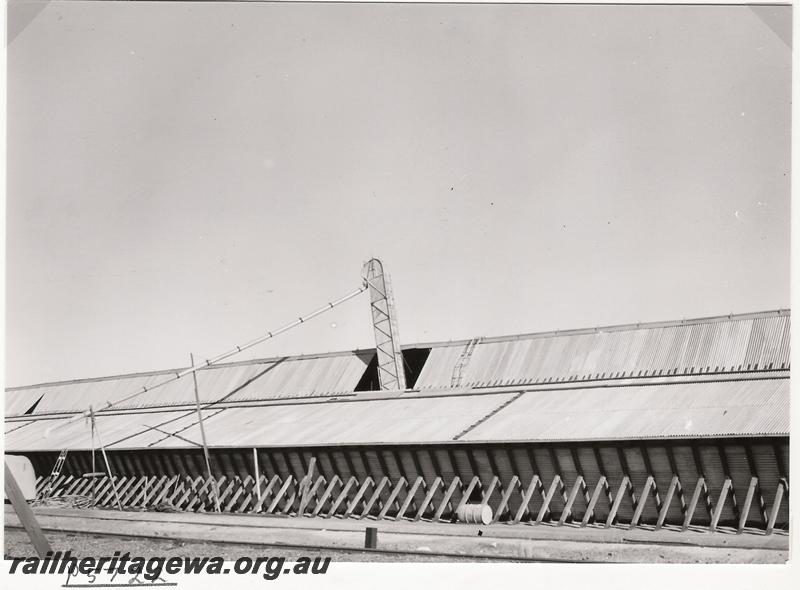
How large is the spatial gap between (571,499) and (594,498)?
669 mm

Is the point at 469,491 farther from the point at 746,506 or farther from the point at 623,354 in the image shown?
the point at 623,354

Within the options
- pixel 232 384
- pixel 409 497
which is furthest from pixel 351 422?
pixel 232 384

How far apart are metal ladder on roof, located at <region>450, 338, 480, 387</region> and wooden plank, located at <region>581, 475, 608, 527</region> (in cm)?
1161

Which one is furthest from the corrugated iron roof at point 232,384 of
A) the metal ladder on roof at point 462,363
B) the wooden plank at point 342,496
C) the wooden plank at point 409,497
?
the wooden plank at point 409,497

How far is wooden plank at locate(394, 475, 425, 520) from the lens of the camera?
2908 centimetres

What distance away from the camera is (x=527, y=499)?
88.8 ft

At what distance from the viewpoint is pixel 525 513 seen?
27.8 m

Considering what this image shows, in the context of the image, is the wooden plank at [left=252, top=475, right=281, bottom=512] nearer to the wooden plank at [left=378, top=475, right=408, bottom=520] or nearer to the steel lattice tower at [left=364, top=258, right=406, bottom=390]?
the wooden plank at [left=378, top=475, right=408, bottom=520]

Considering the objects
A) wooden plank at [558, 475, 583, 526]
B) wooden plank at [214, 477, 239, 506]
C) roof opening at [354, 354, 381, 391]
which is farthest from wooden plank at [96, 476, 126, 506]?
wooden plank at [558, 475, 583, 526]

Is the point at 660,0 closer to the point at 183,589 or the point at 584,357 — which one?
the point at 183,589

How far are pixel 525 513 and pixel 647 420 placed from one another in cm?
475

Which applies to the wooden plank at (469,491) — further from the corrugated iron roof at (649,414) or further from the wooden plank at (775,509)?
the wooden plank at (775,509)

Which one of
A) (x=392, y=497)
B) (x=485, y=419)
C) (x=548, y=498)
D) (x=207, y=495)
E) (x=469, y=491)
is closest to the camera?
(x=548, y=498)

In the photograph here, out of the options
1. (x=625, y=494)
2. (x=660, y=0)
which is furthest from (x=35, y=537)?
(x=660, y=0)
